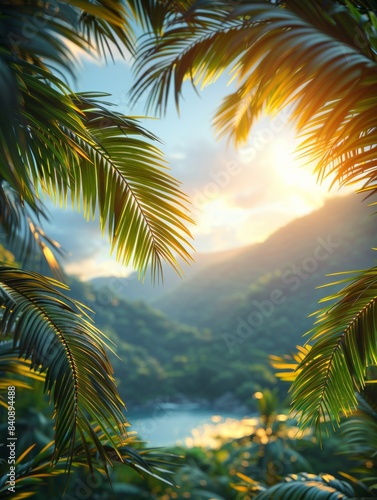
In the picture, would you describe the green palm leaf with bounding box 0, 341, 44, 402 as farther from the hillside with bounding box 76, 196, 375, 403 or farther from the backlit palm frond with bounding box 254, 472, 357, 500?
the hillside with bounding box 76, 196, 375, 403

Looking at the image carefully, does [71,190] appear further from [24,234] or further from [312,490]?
[312,490]

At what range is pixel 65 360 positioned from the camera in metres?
1.59

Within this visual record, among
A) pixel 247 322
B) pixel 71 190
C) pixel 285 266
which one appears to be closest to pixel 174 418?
pixel 247 322

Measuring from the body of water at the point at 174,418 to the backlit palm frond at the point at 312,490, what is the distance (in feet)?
57.3

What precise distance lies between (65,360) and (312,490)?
1.58 meters

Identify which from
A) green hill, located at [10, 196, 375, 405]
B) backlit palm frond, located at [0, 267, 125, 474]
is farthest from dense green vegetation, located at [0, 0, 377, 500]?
green hill, located at [10, 196, 375, 405]

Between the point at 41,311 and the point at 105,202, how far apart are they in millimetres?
626

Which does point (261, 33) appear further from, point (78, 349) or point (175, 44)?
point (175, 44)

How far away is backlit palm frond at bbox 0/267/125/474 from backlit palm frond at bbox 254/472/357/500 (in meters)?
1.21

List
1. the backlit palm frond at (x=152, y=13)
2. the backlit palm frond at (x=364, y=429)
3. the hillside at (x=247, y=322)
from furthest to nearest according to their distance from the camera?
the hillside at (x=247, y=322) → the backlit palm frond at (x=364, y=429) → the backlit palm frond at (x=152, y=13)

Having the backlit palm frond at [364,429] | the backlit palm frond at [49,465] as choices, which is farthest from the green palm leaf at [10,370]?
the backlit palm frond at [364,429]

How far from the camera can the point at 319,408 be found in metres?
1.92

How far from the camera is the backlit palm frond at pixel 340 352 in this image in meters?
1.80

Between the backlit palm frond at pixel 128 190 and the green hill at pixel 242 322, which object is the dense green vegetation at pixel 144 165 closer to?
the backlit palm frond at pixel 128 190
